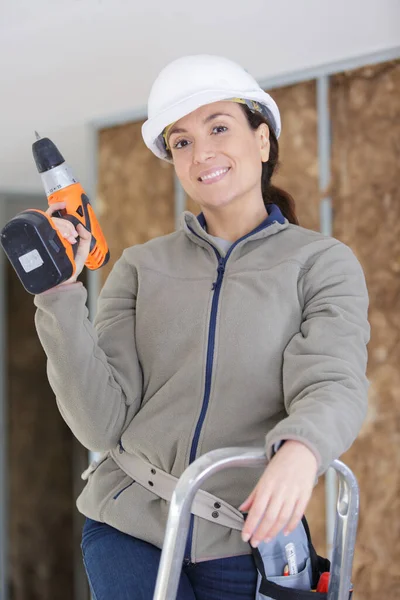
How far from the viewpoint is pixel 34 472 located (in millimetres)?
4914

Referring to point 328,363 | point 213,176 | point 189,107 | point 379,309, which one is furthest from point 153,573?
point 379,309

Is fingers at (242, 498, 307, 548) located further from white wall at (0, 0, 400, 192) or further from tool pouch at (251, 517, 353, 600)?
white wall at (0, 0, 400, 192)

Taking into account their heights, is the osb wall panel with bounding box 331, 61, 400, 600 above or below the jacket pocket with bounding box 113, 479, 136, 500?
below

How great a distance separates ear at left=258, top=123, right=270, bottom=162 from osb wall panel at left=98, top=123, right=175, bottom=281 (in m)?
2.18

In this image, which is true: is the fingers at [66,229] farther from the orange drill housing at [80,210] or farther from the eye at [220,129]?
the eye at [220,129]

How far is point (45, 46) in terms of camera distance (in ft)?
10.0

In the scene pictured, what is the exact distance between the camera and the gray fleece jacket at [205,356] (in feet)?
4.37

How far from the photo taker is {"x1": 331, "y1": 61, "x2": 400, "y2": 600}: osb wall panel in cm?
309

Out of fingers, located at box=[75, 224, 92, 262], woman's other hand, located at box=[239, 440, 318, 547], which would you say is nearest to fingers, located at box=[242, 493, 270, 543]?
woman's other hand, located at box=[239, 440, 318, 547]

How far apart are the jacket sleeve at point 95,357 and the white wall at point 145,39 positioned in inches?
63.3

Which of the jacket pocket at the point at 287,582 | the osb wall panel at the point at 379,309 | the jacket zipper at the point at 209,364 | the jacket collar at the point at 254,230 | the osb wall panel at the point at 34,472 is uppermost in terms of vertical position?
the jacket collar at the point at 254,230

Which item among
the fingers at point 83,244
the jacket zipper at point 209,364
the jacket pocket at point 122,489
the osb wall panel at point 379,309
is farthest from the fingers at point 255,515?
the osb wall panel at point 379,309

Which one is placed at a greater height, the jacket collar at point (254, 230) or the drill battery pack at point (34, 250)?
the drill battery pack at point (34, 250)

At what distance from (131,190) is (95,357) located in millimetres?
2588
